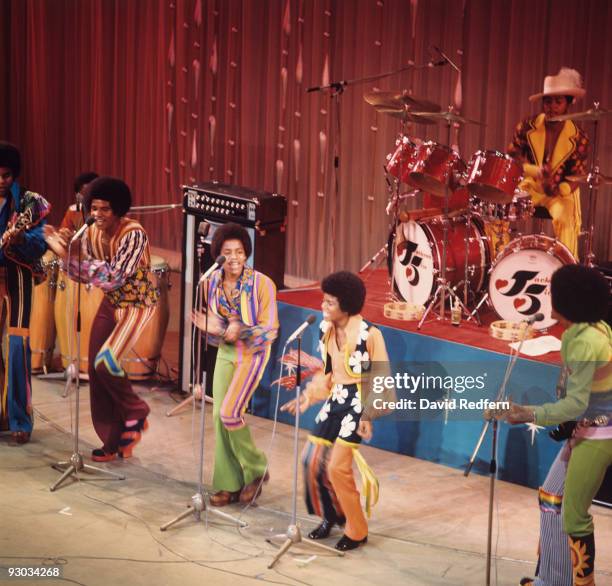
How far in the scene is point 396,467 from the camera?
25.4 ft

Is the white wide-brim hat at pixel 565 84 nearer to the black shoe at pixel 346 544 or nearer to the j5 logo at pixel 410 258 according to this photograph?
the j5 logo at pixel 410 258

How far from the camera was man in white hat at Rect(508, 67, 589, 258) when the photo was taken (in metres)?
8.43

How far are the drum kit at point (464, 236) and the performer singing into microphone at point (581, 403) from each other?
2.50m

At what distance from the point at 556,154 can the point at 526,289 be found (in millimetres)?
1092

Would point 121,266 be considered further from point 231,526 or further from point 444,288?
point 444,288

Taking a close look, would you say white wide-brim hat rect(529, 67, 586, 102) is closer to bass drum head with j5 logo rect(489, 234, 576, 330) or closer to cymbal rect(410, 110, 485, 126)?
cymbal rect(410, 110, 485, 126)

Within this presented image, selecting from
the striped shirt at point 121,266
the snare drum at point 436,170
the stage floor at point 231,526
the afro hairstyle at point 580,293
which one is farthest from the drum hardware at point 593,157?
the striped shirt at point 121,266

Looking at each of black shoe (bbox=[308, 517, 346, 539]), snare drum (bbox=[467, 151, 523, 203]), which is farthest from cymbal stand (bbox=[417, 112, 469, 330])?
black shoe (bbox=[308, 517, 346, 539])

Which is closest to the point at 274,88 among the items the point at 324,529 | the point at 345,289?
the point at 345,289

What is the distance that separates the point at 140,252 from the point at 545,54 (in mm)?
3748

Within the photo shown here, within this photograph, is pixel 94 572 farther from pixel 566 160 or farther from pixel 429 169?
pixel 566 160

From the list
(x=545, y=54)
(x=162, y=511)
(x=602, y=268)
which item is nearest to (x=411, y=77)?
(x=545, y=54)

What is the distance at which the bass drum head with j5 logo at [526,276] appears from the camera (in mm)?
7836

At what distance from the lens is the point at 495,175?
8.12 m
